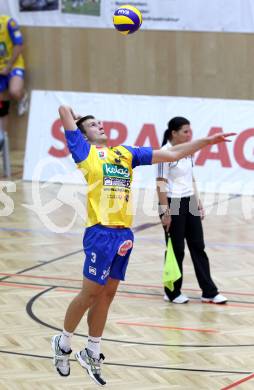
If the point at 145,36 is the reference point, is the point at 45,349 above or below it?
below

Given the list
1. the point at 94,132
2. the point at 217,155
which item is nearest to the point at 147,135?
the point at 217,155

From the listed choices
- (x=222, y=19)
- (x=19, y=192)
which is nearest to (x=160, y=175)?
(x=19, y=192)

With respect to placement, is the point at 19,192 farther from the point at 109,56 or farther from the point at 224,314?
the point at 224,314

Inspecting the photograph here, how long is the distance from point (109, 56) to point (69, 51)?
95 cm

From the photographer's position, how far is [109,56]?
2017 centimetres

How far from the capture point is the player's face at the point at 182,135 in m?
10.8

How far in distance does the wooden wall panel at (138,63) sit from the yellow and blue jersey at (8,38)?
67cm

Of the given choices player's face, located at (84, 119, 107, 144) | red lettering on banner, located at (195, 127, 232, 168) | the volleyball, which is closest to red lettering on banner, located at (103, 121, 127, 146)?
red lettering on banner, located at (195, 127, 232, 168)

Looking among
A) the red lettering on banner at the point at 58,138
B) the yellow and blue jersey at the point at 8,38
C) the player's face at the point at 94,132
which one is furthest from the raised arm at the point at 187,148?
the yellow and blue jersey at the point at 8,38

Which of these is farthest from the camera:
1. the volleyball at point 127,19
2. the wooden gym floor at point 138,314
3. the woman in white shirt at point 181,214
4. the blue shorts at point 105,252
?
the woman in white shirt at point 181,214

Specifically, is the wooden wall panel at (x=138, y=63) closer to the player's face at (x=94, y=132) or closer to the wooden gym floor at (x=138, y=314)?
the wooden gym floor at (x=138, y=314)

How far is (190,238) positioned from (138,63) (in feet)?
30.4

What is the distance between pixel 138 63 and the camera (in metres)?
19.9

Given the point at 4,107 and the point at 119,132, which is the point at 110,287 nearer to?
the point at 119,132
